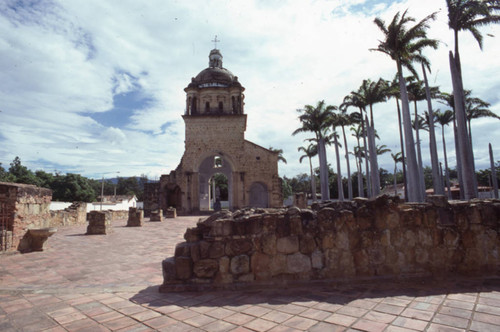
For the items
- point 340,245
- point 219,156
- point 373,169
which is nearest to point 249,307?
point 340,245

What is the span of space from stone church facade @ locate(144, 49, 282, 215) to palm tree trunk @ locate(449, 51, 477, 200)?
17.0 meters

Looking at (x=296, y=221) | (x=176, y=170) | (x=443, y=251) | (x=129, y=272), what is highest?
(x=176, y=170)

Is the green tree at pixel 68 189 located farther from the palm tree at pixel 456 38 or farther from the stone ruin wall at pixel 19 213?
the palm tree at pixel 456 38

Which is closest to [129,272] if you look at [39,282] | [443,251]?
[39,282]

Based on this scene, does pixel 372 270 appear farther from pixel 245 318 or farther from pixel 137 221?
pixel 137 221

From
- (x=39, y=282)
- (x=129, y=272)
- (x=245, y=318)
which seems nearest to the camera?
(x=245, y=318)

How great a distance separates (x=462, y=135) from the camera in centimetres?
1365

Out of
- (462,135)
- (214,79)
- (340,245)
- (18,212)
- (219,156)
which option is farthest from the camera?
(214,79)

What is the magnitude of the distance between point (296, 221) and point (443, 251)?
2259 millimetres

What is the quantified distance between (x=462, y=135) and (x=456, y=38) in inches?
199

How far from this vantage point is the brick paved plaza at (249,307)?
2949mm

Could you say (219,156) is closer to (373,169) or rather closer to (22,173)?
(373,169)

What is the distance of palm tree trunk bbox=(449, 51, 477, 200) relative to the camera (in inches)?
534

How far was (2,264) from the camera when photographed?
257 inches
